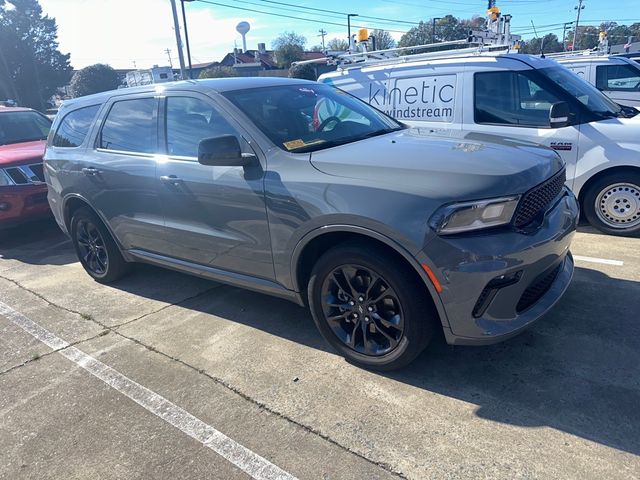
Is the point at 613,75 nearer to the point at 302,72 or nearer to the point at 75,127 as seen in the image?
the point at 75,127

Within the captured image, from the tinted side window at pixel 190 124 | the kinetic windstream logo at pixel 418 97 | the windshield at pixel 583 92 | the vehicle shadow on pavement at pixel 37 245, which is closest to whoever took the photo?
the tinted side window at pixel 190 124

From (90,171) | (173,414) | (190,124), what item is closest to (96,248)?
(90,171)

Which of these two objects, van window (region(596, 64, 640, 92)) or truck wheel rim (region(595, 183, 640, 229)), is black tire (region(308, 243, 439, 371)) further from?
van window (region(596, 64, 640, 92))

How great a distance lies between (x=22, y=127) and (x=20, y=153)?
4.77ft

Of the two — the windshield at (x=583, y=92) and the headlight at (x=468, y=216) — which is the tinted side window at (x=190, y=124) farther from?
the windshield at (x=583, y=92)

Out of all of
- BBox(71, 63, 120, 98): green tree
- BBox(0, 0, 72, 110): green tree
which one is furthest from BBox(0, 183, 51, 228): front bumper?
BBox(0, 0, 72, 110): green tree

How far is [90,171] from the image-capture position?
4.53 m

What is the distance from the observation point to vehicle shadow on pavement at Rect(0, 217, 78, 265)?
6.19 m

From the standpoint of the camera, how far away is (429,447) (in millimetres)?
2432

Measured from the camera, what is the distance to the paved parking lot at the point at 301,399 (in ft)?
7.83

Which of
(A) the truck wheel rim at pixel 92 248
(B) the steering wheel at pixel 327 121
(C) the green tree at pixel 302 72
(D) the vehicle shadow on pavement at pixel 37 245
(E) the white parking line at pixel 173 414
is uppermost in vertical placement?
(C) the green tree at pixel 302 72

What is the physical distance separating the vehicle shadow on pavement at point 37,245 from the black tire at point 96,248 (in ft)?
3.32

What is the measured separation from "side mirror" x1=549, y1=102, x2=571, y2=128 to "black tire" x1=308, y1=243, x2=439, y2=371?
305 centimetres

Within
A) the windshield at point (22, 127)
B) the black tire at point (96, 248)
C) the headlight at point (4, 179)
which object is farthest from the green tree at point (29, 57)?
the black tire at point (96, 248)
